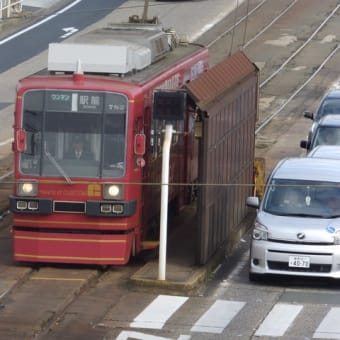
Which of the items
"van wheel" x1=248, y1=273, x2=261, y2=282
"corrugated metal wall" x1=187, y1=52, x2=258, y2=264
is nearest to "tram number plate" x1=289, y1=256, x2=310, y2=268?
"van wheel" x1=248, y1=273, x2=261, y2=282

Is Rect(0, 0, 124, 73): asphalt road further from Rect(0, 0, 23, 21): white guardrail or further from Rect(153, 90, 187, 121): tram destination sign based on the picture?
Rect(153, 90, 187, 121): tram destination sign

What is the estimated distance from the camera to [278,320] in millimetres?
17859

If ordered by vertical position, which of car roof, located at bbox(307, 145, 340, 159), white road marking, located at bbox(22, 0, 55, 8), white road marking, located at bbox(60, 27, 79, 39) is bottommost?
white road marking, located at bbox(60, 27, 79, 39)

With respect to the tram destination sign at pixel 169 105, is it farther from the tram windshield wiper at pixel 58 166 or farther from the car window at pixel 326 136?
the car window at pixel 326 136

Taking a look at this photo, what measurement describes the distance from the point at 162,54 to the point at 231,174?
2.77m

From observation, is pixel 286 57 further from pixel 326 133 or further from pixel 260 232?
pixel 260 232

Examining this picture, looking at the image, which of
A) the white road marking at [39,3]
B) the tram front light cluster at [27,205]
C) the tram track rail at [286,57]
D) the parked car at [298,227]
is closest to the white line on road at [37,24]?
the white road marking at [39,3]

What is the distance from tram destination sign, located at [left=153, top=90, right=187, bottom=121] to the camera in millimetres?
19562

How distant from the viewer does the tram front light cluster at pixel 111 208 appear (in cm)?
1972

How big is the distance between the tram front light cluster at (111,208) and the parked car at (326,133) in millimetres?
8110

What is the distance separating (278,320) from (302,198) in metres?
2.88

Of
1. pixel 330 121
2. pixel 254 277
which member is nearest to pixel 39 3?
pixel 330 121

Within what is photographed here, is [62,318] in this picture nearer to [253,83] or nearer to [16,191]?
[16,191]

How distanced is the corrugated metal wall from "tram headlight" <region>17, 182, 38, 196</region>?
2450mm
